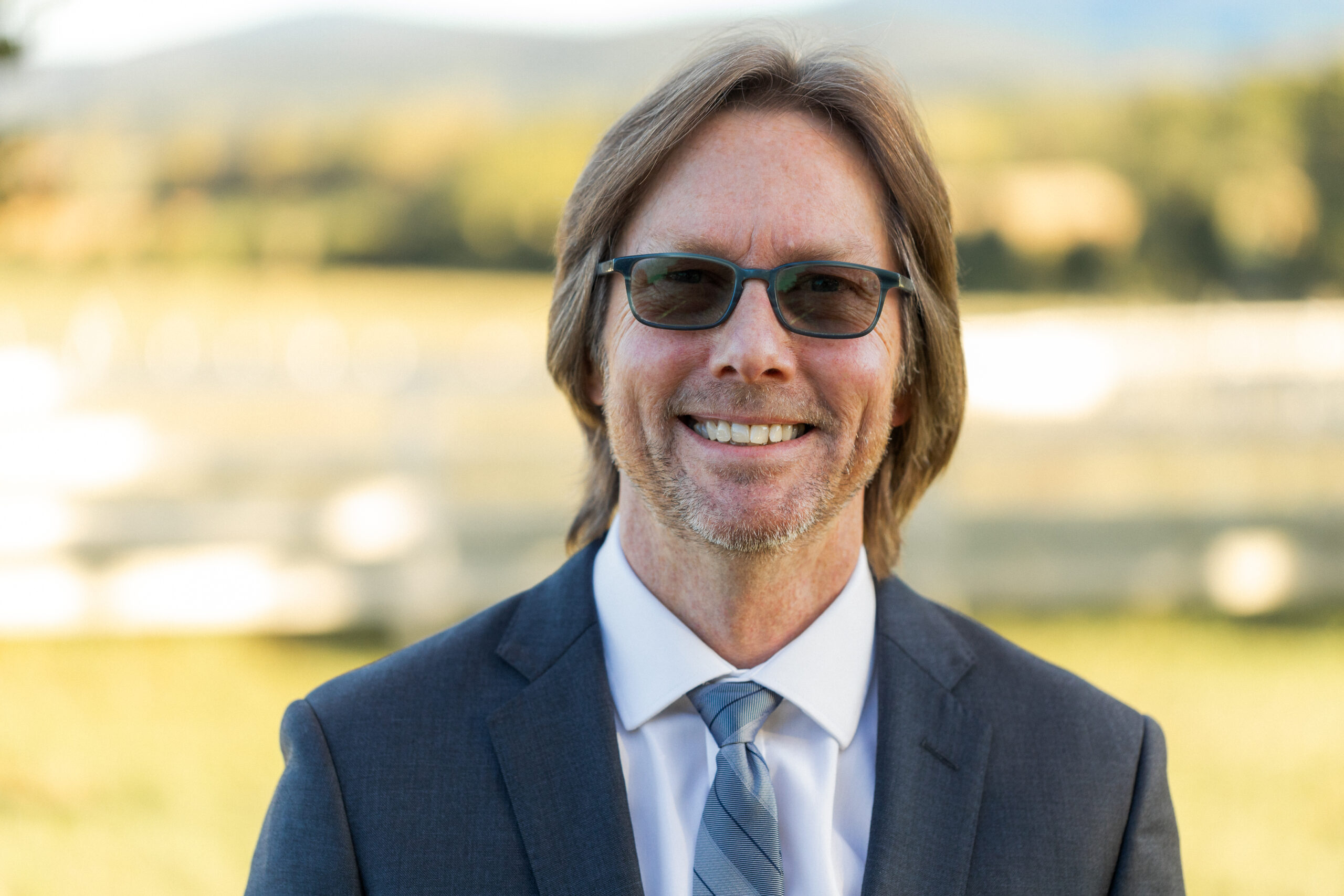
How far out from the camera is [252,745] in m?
5.45

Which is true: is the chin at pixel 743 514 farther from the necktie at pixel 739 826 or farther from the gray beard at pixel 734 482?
the necktie at pixel 739 826

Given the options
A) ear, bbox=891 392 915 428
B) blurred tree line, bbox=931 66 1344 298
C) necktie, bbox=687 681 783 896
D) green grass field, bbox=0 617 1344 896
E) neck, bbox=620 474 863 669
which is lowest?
green grass field, bbox=0 617 1344 896

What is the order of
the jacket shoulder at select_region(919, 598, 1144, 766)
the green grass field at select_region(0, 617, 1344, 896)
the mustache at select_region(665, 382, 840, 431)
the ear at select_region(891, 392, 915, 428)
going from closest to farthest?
the mustache at select_region(665, 382, 840, 431)
the jacket shoulder at select_region(919, 598, 1144, 766)
the ear at select_region(891, 392, 915, 428)
the green grass field at select_region(0, 617, 1344, 896)

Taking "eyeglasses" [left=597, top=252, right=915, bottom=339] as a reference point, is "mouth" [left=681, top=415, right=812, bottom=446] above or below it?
below

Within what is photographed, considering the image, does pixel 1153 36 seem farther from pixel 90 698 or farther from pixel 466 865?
pixel 466 865

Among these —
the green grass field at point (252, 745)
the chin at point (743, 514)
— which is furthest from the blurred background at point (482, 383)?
the chin at point (743, 514)

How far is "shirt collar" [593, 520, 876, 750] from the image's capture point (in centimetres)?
174

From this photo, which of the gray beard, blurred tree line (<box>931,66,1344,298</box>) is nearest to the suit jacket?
the gray beard

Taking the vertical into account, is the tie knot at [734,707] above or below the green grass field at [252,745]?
above

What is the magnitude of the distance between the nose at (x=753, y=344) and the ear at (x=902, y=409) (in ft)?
1.40

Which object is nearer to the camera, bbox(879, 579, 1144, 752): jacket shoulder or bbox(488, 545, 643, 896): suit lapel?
bbox(488, 545, 643, 896): suit lapel

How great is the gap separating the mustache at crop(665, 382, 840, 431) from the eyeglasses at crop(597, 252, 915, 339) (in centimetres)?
9

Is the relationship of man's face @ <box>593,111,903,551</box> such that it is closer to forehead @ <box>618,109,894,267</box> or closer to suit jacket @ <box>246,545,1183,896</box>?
forehead @ <box>618,109,894,267</box>

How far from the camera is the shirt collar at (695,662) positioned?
1.74m
